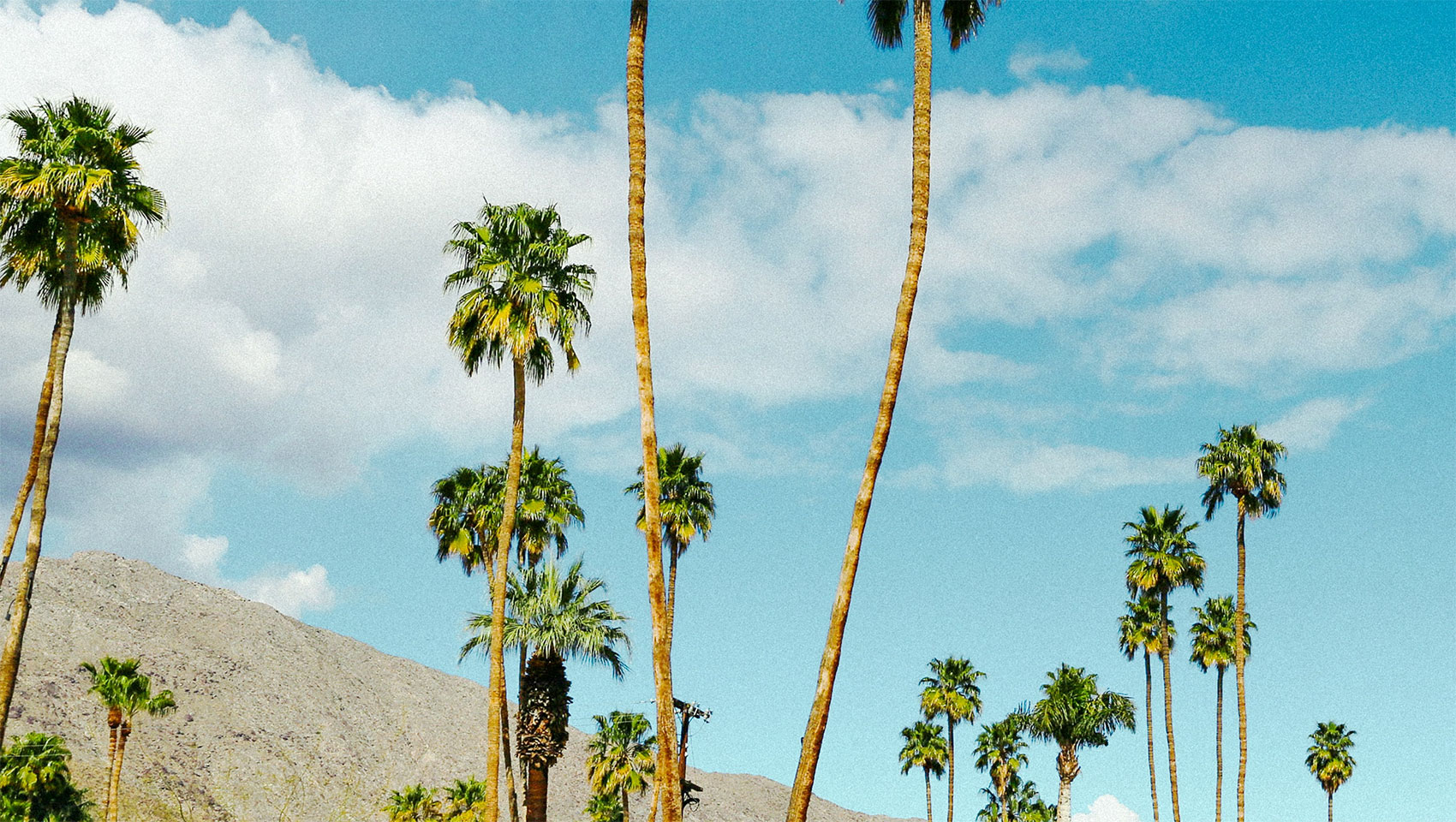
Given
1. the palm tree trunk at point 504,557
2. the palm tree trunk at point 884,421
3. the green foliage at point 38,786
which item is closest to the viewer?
the palm tree trunk at point 884,421

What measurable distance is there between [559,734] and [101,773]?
152m

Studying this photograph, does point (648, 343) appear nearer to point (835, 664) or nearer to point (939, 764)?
point (835, 664)

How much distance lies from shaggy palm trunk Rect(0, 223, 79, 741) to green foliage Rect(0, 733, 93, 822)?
37.9 meters

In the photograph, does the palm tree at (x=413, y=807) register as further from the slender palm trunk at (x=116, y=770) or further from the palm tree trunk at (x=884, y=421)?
the palm tree trunk at (x=884, y=421)

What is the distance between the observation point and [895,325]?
2009cm

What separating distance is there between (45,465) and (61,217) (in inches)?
224

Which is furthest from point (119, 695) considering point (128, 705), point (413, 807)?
point (413, 807)

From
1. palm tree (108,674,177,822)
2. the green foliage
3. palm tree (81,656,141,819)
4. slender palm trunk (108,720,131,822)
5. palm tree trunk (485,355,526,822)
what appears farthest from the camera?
the green foliage

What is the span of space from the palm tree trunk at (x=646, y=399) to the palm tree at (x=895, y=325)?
2007mm

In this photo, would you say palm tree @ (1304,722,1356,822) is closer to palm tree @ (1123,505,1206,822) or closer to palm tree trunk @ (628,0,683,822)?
palm tree @ (1123,505,1206,822)

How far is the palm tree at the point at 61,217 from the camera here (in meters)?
28.1

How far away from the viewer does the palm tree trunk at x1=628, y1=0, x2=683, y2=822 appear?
59.5ft

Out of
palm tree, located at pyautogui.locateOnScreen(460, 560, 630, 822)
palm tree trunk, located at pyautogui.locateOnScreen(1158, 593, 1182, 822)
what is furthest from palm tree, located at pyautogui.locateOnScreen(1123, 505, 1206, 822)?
palm tree, located at pyautogui.locateOnScreen(460, 560, 630, 822)

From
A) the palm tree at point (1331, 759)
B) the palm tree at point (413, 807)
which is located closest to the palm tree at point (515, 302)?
the palm tree at point (413, 807)
